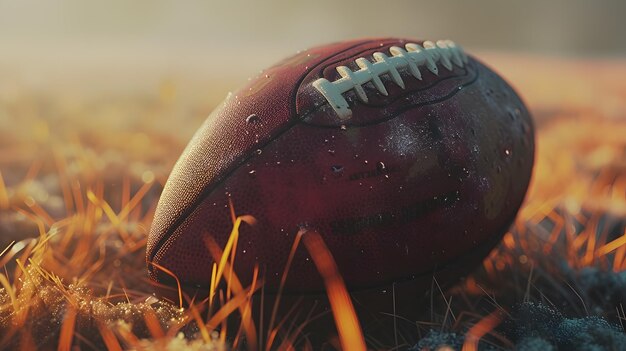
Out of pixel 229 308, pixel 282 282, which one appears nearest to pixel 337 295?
pixel 282 282

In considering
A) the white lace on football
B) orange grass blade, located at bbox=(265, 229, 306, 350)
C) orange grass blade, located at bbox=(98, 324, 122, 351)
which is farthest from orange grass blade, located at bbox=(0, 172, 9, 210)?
the white lace on football

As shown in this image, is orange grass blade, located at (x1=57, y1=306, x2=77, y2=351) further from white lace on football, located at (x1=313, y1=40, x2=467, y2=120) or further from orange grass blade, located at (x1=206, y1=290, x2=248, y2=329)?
white lace on football, located at (x1=313, y1=40, x2=467, y2=120)

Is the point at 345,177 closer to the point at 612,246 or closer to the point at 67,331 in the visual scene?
the point at 67,331

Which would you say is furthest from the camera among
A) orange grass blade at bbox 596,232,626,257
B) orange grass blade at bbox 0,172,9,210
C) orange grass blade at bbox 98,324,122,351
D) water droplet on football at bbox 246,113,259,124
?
orange grass blade at bbox 0,172,9,210

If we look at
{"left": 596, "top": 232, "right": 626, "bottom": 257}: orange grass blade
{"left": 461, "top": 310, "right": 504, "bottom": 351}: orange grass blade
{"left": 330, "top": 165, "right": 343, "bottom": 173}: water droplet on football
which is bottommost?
{"left": 596, "top": 232, "right": 626, "bottom": 257}: orange grass blade

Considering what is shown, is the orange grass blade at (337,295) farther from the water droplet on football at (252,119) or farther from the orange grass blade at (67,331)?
the orange grass blade at (67,331)

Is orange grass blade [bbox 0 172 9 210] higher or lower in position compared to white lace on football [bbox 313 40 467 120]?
lower

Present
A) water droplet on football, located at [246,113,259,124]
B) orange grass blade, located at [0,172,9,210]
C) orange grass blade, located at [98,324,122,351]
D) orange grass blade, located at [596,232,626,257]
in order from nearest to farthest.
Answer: orange grass blade, located at [98,324,122,351] → water droplet on football, located at [246,113,259,124] → orange grass blade, located at [596,232,626,257] → orange grass blade, located at [0,172,9,210]
